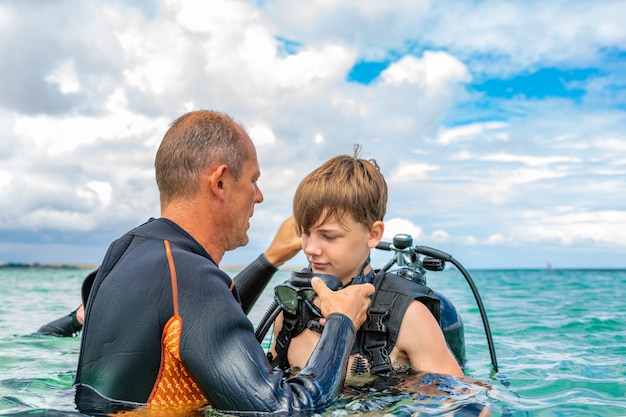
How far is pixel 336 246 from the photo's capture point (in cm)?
322

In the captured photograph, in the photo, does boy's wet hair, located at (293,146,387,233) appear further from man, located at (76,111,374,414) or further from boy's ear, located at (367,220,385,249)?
man, located at (76,111,374,414)

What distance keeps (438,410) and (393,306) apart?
1.85 ft

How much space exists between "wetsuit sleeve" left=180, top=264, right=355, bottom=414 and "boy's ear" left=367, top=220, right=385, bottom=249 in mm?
1302

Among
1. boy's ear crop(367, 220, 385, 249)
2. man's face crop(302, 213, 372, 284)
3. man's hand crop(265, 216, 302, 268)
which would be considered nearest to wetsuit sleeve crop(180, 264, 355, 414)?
man's face crop(302, 213, 372, 284)

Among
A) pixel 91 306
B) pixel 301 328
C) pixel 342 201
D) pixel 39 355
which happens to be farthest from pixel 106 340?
pixel 39 355

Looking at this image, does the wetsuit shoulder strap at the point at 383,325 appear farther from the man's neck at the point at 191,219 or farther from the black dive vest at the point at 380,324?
the man's neck at the point at 191,219

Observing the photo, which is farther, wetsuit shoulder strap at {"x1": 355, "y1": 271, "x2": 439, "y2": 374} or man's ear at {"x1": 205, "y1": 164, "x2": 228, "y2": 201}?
wetsuit shoulder strap at {"x1": 355, "y1": 271, "x2": 439, "y2": 374}

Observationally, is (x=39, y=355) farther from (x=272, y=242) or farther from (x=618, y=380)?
(x=618, y=380)

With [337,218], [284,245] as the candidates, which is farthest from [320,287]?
[284,245]

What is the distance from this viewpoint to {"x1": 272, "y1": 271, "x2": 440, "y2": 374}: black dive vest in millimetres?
3105

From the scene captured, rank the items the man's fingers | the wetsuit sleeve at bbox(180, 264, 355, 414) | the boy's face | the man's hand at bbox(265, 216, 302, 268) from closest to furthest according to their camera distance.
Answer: the wetsuit sleeve at bbox(180, 264, 355, 414)
the man's fingers
the boy's face
the man's hand at bbox(265, 216, 302, 268)

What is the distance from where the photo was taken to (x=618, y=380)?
4.47 metres

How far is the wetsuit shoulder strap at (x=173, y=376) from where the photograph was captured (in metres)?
2.13

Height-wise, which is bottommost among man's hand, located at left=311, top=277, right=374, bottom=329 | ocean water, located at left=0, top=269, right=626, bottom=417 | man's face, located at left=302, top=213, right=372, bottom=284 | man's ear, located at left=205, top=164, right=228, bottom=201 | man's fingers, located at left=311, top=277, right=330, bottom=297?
ocean water, located at left=0, top=269, right=626, bottom=417
